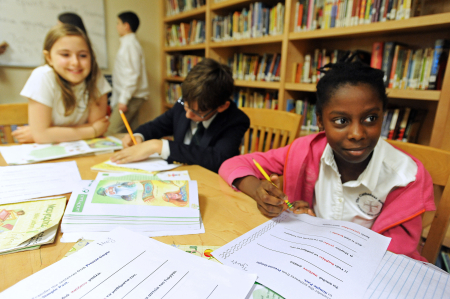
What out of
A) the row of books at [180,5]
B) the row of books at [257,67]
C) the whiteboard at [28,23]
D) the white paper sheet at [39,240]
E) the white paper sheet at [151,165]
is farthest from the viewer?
the row of books at [180,5]

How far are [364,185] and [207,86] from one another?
717 millimetres

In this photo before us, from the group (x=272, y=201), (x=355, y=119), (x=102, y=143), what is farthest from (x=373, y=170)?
(x=102, y=143)

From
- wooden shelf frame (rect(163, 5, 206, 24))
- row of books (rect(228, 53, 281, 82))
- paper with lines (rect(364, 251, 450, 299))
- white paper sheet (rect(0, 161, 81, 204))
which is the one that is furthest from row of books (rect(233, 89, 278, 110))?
paper with lines (rect(364, 251, 450, 299))

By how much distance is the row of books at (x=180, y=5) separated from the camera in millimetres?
2910

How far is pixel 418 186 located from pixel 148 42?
3.56 meters

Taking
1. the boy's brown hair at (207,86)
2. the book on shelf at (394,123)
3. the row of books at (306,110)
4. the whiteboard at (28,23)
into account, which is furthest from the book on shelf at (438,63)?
the whiteboard at (28,23)

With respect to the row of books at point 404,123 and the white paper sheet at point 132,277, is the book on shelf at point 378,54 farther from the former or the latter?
the white paper sheet at point 132,277

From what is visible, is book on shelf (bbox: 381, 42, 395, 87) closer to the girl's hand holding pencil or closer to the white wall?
the girl's hand holding pencil

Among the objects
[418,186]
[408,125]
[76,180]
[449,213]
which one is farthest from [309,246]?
[408,125]

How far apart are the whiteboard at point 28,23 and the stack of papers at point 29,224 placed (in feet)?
8.66

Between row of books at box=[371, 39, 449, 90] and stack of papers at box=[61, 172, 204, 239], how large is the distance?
1.61 m

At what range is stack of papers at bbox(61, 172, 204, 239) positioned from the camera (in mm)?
570

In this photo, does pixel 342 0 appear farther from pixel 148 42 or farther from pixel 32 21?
pixel 32 21

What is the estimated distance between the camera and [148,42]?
349cm
